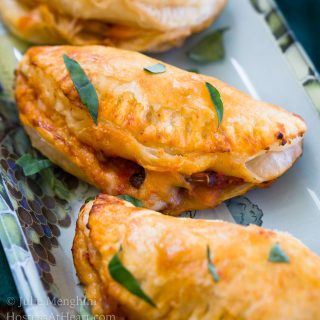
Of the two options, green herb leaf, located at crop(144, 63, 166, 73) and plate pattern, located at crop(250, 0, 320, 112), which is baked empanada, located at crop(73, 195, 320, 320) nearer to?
green herb leaf, located at crop(144, 63, 166, 73)

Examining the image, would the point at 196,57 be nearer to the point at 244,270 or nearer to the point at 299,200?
the point at 299,200

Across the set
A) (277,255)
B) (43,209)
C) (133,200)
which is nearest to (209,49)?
(133,200)

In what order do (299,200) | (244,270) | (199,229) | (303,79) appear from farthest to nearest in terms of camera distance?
(303,79), (299,200), (199,229), (244,270)

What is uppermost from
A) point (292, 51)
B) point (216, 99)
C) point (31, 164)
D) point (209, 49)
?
point (31, 164)

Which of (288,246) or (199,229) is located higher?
(199,229)

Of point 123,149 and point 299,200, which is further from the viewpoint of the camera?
point 299,200


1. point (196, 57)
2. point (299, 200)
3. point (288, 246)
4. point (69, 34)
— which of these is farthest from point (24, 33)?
Result: point (288, 246)

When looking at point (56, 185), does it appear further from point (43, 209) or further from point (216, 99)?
point (216, 99)

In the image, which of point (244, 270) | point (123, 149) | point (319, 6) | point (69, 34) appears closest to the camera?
point (244, 270)

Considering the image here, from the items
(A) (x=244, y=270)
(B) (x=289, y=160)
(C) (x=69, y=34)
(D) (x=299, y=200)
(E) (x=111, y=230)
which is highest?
(C) (x=69, y=34)
